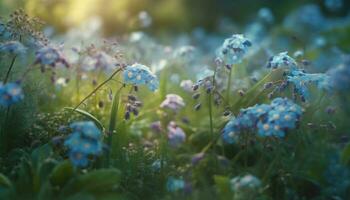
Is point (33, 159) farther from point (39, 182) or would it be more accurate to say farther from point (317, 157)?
point (317, 157)

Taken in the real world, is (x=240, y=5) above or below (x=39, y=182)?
above

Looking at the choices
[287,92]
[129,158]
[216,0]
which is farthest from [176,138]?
[216,0]

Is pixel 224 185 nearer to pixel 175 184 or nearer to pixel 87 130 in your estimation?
pixel 175 184

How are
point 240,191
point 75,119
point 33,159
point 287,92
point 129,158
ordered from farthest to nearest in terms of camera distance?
1. point 287,92
2. point 75,119
3. point 129,158
4. point 33,159
5. point 240,191

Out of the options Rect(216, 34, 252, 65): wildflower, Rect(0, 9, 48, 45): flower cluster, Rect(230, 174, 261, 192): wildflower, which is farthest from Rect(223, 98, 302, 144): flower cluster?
Rect(0, 9, 48, 45): flower cluster

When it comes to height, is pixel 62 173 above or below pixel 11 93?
below

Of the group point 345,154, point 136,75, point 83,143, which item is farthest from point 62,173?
point 345,154
